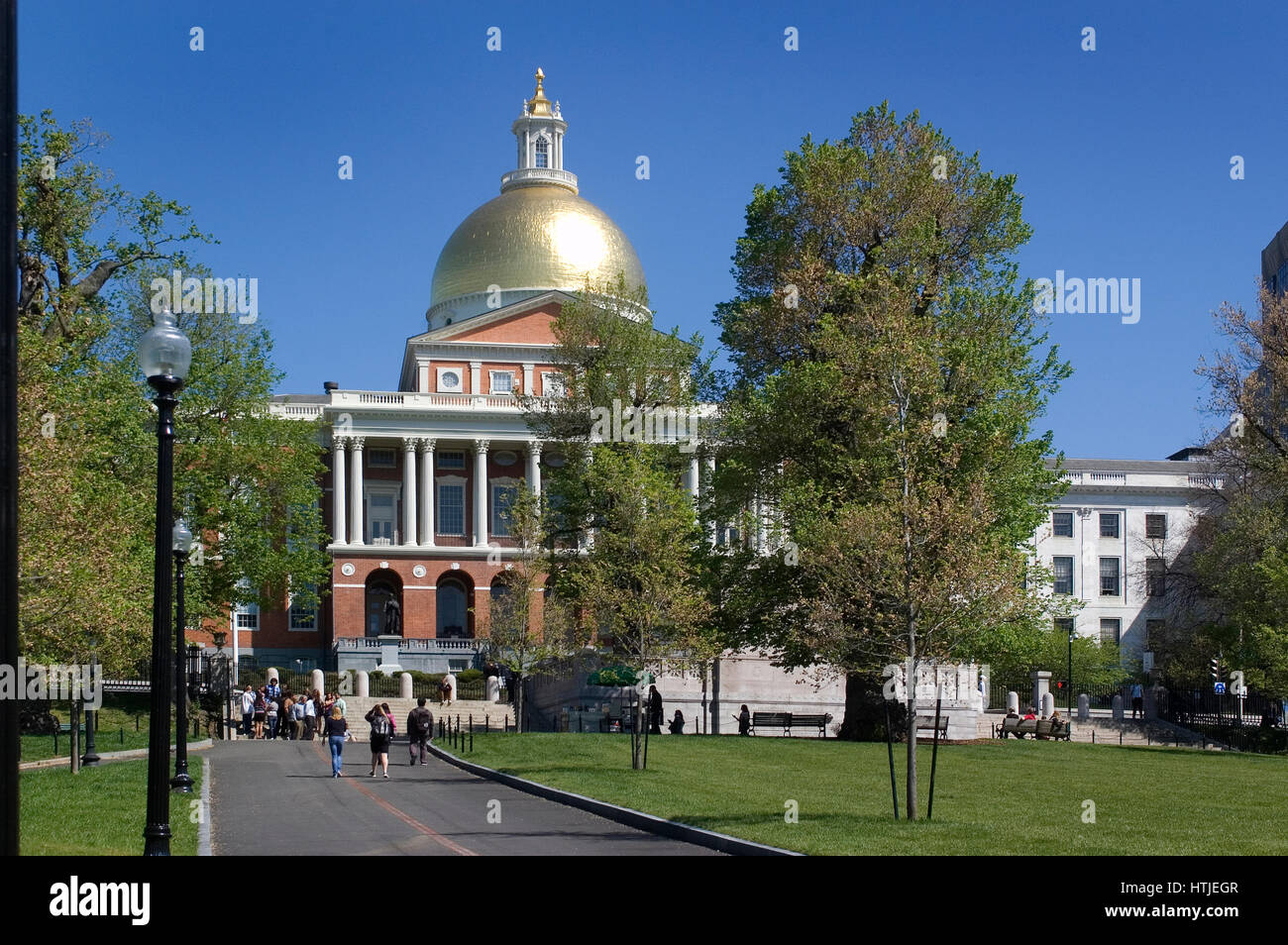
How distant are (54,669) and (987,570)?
17901 millimetres

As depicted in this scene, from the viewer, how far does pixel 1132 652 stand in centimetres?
9019

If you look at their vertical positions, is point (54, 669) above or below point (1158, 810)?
above

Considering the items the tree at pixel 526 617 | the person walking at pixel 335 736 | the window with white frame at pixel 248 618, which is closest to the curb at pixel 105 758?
the person walking at pixel 335 736

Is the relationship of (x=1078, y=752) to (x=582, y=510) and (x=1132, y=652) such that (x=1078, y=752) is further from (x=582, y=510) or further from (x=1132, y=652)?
(x=1132, y=652)

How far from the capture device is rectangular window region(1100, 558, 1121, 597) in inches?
3708

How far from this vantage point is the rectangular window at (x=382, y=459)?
89.0 meters

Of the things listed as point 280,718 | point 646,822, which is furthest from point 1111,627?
point 646,822

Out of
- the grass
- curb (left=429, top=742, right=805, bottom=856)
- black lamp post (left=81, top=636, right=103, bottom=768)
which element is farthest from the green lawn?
black lamp post (left=81, top=636, right=103, bottom=768)

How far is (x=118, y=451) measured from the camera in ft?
130

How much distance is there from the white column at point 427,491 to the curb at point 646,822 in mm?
56796

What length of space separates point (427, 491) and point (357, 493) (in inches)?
156
